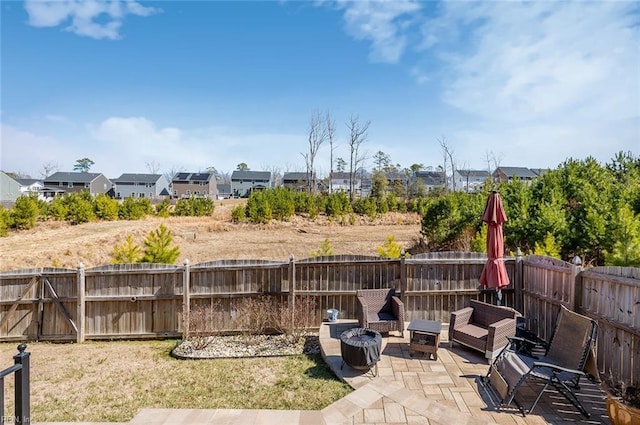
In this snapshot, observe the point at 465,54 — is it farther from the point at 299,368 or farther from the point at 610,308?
the point at 299,368

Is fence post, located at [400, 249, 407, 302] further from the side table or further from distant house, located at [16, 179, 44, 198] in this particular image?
distant house, located at [16, 179, 44, 198]

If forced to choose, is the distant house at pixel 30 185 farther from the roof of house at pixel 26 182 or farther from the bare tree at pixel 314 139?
the bare tree at pixel 314 139

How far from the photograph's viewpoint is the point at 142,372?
614 centimetres

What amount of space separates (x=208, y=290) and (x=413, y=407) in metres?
5.28

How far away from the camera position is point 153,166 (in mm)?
73188

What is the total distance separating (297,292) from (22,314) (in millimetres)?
6300

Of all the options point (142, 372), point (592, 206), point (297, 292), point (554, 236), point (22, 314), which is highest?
point (592, 206)

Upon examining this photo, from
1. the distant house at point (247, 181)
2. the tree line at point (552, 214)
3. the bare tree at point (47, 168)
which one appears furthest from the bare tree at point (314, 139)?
the bare tree at point (47, 168)

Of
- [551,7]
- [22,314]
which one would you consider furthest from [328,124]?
[22,314]

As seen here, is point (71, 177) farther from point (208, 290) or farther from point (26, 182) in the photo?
point (208, 290)

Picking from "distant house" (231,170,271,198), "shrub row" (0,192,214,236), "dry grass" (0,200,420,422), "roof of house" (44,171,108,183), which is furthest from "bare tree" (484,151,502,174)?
"roof of house" (44,171,108,183)

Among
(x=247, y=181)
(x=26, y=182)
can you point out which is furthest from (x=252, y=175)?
(x=26, y=182)

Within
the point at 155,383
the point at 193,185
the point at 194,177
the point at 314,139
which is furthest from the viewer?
the point at 194,177

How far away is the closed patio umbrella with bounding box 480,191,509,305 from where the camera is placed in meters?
6.63
